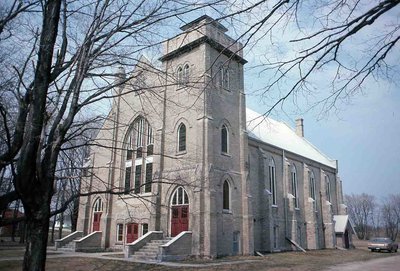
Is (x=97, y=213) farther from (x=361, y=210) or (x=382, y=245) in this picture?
(x=361, y=210)

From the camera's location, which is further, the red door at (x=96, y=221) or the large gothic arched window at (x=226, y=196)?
the red door at (x=96, y=221)

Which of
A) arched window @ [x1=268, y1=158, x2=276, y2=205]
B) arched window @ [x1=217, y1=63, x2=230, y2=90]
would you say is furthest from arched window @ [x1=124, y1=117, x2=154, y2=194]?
arched window @ [x1=217, y1=63, x2=230, y2=90]

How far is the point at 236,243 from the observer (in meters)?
25.2

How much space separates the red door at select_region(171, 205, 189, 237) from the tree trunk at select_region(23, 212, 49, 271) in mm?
16459

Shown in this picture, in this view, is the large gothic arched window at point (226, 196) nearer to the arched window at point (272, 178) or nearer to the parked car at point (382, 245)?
the arched window at point (272, 178)

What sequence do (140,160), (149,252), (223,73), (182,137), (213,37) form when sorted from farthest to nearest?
(140,160)
(182,137)
(149,252)
(213,37)
(223,73)

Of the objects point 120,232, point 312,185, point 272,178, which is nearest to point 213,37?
point 120,232

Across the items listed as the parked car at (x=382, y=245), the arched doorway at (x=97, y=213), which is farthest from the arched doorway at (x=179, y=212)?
the parked car at (x=382, y=245)

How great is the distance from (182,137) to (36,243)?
18.7 m

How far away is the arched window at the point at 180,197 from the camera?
2477 cm

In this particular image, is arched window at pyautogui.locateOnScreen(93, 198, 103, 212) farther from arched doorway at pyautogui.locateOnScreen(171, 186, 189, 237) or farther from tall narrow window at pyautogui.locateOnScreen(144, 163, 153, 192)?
arched doorway at pyautogui.locateOnScreen(171, 186, 189, 237)

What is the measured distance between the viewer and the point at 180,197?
25.1 m

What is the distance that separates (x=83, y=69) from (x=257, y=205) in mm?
24316

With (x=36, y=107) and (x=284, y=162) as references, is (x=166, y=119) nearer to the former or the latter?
(x=284, y=162)
